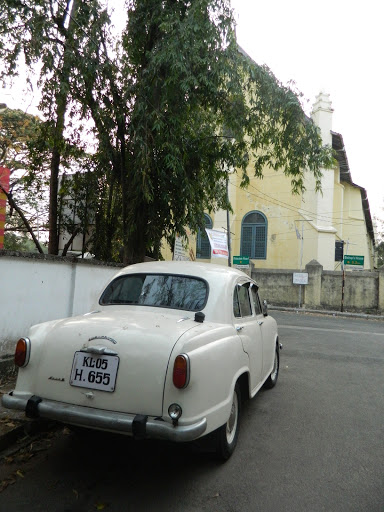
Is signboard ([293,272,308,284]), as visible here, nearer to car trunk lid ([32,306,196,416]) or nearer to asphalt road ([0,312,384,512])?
asphalt road ([0,312,384,512])

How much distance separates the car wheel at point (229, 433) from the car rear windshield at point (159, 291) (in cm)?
92

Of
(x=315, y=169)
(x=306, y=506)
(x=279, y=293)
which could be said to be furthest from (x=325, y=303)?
(x=306, y=506)

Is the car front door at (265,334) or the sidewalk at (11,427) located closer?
the sidewalk at (11,427)

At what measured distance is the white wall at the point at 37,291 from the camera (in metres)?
5.45

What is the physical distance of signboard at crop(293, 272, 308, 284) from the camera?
24.0 metres

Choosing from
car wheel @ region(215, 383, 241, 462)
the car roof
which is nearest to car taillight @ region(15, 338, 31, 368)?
the car roof

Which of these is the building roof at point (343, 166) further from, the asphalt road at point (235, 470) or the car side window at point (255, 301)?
the asphalt road at point (235, 470)

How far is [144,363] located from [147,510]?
939 millimetres

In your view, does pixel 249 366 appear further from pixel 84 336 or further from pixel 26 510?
pixel 26 510

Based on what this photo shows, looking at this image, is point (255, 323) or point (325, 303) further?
point (325, 303)

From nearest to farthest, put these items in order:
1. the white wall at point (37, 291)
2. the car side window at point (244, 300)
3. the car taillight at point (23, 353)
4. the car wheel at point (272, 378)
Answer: the car taillight at point (23, 353) < the car side window at point (244, 300) < the white wall at point (37, 291) < the car wheel at point (272, 378)

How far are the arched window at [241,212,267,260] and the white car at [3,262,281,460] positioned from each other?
27758 millimetres

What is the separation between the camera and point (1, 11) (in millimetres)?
7070

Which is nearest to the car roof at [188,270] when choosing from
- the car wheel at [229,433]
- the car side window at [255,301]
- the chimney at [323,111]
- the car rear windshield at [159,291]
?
the car rear windshield at [159,291]
